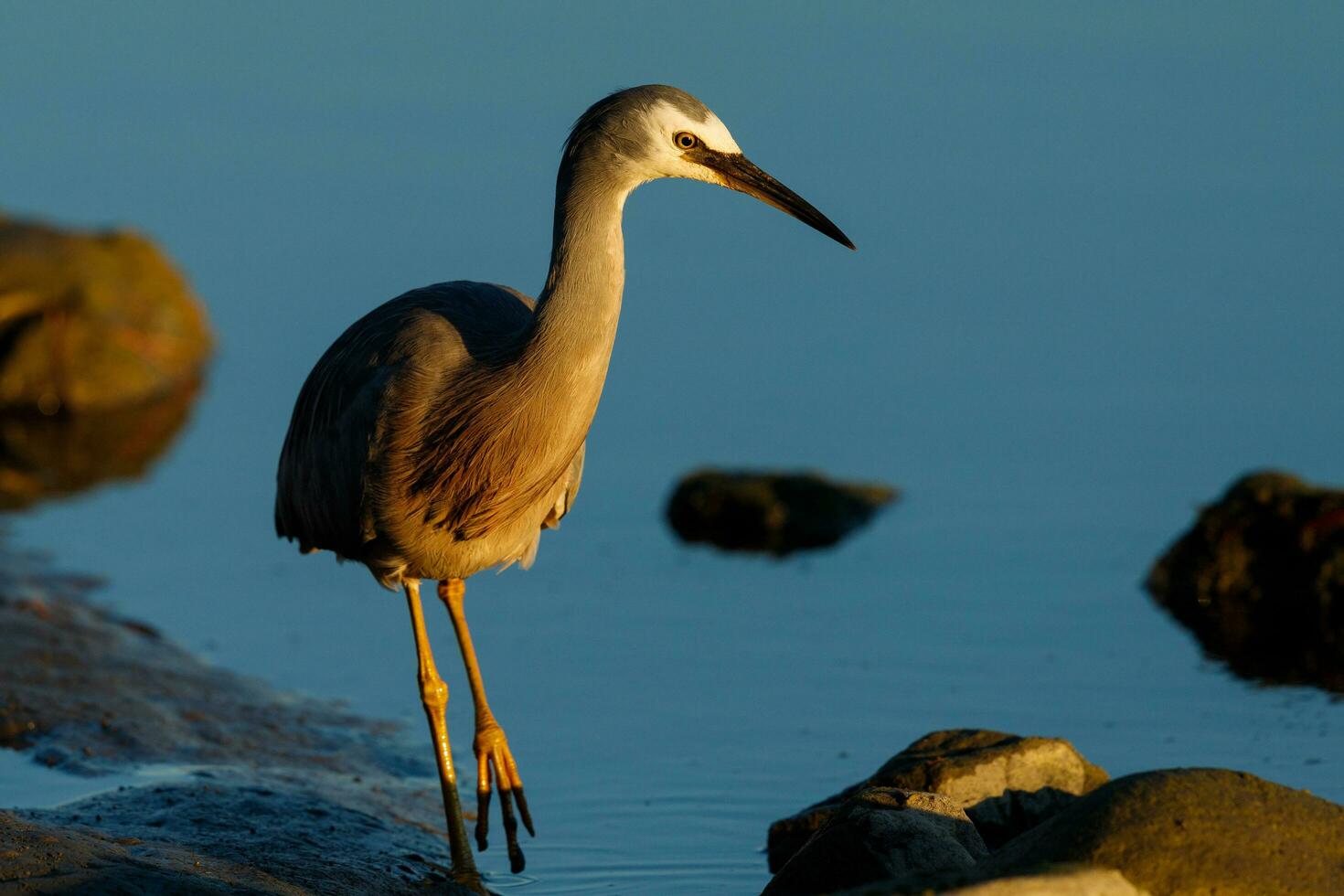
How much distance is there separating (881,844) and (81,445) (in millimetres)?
10155

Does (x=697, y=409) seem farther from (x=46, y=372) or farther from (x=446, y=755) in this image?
(x=446, y=755)

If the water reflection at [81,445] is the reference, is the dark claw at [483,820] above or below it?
below

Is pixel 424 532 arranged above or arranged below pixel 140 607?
above

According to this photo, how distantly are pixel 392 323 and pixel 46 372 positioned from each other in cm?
853

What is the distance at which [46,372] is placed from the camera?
589 inches

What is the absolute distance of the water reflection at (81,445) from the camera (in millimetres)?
13547

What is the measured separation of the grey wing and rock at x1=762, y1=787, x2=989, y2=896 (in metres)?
2.24

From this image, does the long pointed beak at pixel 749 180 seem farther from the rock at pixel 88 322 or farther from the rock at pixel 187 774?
the rock at pixel 88 322

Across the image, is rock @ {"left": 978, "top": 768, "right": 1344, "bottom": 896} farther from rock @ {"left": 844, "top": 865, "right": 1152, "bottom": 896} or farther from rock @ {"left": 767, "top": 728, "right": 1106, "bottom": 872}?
rock @ {"left": 767, "top": 728, "right": 1106, "bottom": 872}

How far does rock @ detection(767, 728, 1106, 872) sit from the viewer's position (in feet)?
22.7

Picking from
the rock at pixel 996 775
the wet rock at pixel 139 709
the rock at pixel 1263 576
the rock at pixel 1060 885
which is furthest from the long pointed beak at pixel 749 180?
the rock at pixel 1263 576

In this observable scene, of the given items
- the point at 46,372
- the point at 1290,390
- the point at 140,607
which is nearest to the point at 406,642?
the point at 140,607

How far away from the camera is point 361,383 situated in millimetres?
7406

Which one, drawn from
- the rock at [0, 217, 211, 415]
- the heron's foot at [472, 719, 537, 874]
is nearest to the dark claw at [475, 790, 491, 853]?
the heron's foot at [472, 719, 537, 874]
